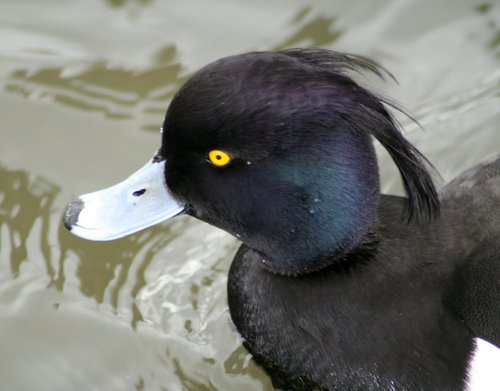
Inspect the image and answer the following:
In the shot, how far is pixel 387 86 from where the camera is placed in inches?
190

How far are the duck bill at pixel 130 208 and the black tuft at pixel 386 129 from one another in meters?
0.64

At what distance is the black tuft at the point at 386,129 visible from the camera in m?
3.04

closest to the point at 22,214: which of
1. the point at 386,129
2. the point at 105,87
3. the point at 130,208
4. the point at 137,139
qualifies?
the point at 137,139

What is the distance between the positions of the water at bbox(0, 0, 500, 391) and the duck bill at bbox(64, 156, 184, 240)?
0.76 metres

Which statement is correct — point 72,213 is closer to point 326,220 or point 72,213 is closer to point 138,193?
point 138,193

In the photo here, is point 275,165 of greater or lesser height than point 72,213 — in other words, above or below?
above

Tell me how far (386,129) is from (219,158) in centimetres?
54

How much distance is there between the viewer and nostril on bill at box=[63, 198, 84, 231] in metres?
3.39

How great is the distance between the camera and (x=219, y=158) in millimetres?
3078


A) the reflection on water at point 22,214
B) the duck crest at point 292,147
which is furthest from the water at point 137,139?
the duck crest at point 292,147

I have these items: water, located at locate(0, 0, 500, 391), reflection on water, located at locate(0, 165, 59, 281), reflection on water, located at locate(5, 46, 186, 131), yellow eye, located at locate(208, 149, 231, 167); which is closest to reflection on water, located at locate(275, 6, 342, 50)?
water, located at locate(0, 0, 500, 391)

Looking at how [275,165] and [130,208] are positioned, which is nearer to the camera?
[275,165]

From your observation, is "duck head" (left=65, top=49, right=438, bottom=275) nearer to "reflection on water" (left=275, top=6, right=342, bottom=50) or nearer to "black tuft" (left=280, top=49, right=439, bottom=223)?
"black tuft" (left=280, top=49, right=439, bottom=223)

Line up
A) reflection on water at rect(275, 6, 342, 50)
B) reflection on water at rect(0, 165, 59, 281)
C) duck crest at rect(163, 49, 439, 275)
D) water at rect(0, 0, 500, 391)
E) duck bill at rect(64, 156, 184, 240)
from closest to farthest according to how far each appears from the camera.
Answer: duck crest at rect(163, 49, 439, 275)
duck bill at rect(64, 156, 184, 240)
water at rect(0, 0, 500, 391)
reflection on water at rect(0, 165, 59, 281)
reflection on water at rect(275, 6, 342, 50)
